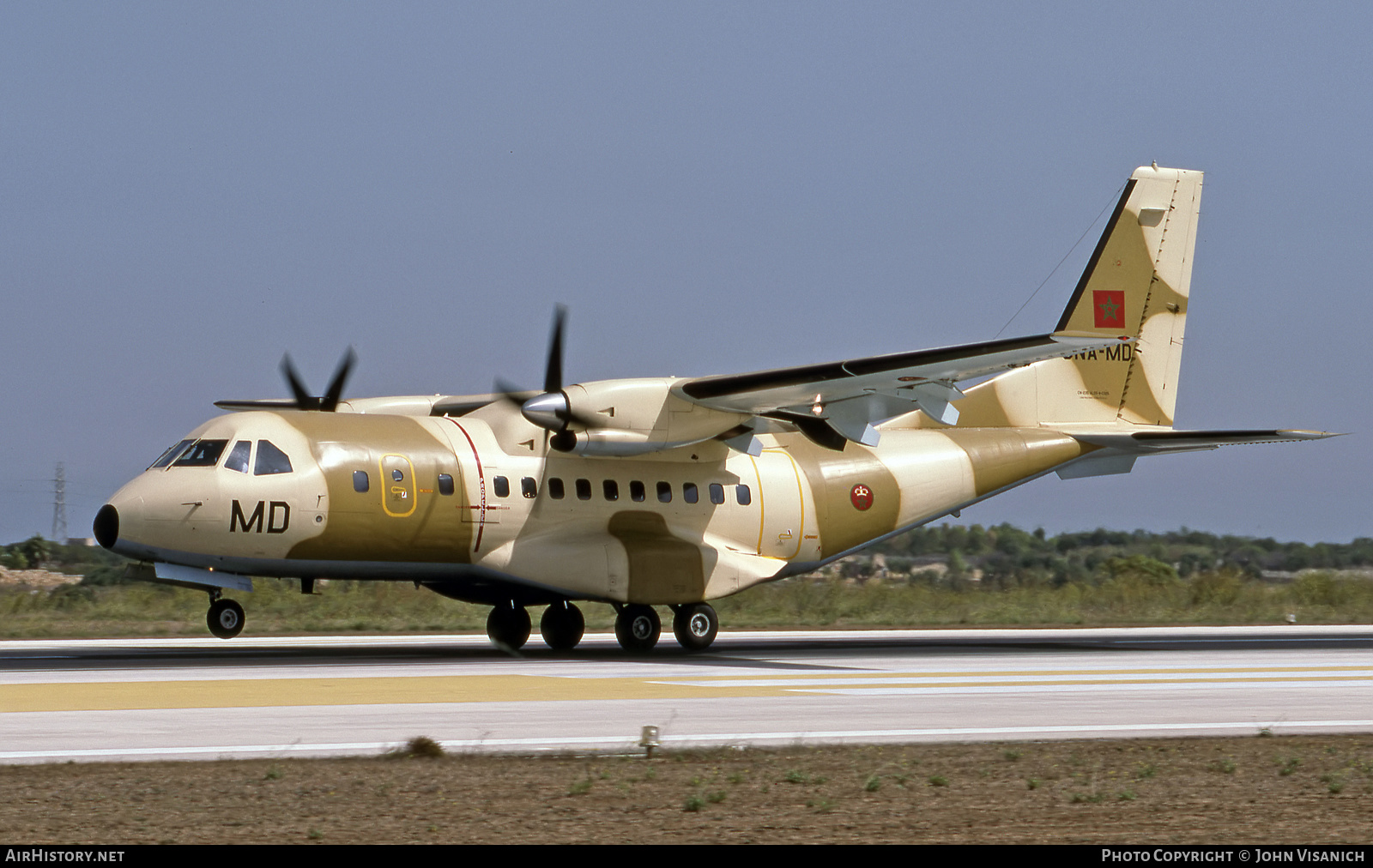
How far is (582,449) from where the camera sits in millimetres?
19906

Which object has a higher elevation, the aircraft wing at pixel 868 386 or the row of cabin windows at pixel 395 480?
the aircraft wing at pixel 868 386

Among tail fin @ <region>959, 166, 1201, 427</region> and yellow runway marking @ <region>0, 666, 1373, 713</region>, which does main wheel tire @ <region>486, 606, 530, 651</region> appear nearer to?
yellow runway marking @ <region>0, 666, 1373, 713</region>

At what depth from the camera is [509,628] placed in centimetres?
2241

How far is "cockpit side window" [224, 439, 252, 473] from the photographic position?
1866 cm

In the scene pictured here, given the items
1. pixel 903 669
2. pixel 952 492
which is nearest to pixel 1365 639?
pixel 952 492

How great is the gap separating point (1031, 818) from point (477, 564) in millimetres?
12730

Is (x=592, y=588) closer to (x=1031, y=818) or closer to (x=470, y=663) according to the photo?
(x=470, y=663)

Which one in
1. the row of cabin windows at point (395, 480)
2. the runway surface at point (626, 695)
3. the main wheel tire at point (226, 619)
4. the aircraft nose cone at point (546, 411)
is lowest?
the runway surface at point (626, 695)

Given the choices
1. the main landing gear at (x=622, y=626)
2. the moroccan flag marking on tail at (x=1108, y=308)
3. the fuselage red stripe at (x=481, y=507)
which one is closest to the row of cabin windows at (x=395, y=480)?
the fuselage red stripe at (x=481, y=507)

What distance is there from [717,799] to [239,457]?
11861 millimetres

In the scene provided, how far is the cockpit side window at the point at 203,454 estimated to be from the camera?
61.2 feet

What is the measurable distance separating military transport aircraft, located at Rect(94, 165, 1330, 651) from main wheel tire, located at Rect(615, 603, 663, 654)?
3 cm

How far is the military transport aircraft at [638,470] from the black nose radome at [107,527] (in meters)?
0.02

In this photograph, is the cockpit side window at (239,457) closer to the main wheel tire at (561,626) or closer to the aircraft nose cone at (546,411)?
the aircraft nose cone at (546,411)
